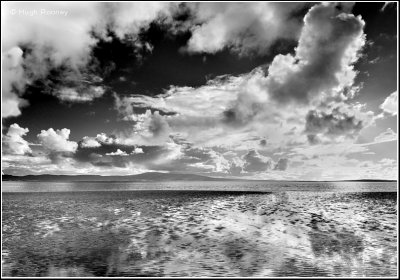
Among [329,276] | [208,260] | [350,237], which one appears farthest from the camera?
[350,237]

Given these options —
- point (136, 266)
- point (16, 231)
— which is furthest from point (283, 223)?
point (16, 231)

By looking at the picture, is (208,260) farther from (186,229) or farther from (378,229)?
Result: (378,229)

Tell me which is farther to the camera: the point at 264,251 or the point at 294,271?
the point at 264,251

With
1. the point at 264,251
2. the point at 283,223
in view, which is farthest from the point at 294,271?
the point at 283,223

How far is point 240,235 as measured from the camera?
24266 mm

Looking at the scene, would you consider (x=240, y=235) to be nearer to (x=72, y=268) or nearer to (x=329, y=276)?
(x=329, y=276)

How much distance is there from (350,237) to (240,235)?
852 cm

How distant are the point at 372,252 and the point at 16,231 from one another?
27860 millimetres

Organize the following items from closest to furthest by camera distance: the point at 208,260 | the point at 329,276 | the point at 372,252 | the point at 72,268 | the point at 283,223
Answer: the point at 329,276 → the point at 72,268 → the point at 208,260 → the point at 372,252 → the point at 283,223

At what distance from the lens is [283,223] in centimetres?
3027

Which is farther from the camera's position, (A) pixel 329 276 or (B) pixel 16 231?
(B) pixel 16 231

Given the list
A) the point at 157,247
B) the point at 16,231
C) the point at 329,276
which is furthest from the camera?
the point at 16,231

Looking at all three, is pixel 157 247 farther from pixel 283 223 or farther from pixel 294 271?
pixel 283 223

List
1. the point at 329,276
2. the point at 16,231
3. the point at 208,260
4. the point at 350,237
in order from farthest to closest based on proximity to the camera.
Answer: the point at 16,231, the point at 350,237, the point at 208,260, the point at 329,276
